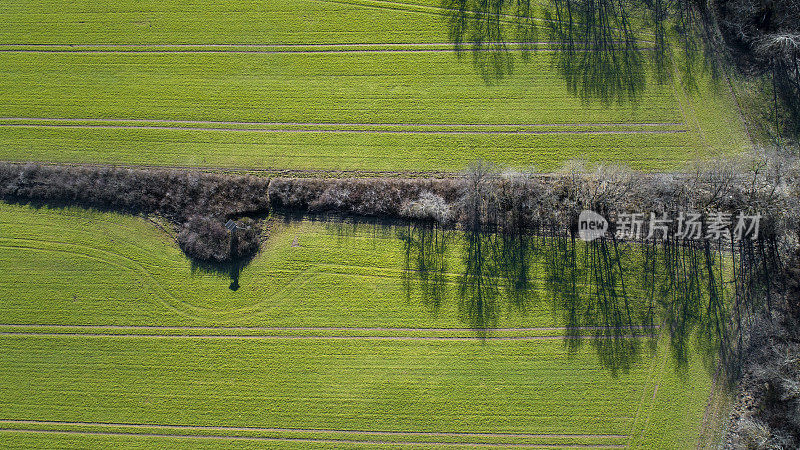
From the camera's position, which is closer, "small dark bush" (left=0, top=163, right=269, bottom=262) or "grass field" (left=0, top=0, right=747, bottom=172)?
"small dark bush" (left=0, top=163, right=269, bottom=262)

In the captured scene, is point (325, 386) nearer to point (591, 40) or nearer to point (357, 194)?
point (357, 194)

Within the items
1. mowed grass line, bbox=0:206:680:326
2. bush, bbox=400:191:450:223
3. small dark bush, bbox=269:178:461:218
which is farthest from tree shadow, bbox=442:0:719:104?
mowed grass line, bbox=0:206:680:326

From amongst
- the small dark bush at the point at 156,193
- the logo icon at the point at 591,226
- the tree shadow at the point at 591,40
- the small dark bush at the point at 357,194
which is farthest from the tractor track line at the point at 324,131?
the logo icon at the point at 591,226

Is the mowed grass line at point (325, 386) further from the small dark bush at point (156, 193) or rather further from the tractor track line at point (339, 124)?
the tractor track line at point (339, 124)

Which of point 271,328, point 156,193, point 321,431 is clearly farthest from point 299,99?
point 321,431

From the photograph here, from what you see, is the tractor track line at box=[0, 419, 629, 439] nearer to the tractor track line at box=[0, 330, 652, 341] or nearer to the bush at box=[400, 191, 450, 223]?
the tractor track line at box=[0, 330, 652, 341]

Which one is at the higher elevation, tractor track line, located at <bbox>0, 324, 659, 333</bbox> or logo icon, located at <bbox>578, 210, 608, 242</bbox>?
logo icon, located at <bbox>578, 210, 608, 242</bbox>
